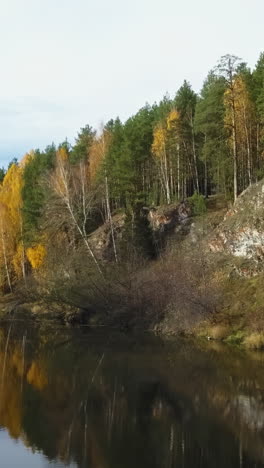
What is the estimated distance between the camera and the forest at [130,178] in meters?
53.1

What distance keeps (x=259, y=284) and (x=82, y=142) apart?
5054 cm

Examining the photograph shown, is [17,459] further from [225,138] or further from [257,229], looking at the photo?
[225,138]

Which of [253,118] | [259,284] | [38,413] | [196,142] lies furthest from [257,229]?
[38,413]

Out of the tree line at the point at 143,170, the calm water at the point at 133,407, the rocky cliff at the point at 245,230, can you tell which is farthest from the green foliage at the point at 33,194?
the calm water at the point at 133,407

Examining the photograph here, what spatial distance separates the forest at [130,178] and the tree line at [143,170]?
0.12 m

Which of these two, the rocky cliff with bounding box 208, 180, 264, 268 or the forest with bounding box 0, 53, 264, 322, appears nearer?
the rocky cliff with bounding box 208, 180, 264, 268

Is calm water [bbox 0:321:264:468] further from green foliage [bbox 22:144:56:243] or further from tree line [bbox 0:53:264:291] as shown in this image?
green foliage [bbox 22:144:56:243]

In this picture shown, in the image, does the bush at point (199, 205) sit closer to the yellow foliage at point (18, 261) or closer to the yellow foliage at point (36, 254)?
the yellow foliage at point (36, 254)

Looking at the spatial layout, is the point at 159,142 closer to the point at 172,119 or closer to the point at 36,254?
the point at 172,119

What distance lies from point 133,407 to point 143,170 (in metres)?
52.3

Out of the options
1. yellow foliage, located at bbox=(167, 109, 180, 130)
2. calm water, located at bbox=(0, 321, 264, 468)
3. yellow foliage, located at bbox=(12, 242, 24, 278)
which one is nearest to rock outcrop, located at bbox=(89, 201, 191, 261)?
yellow foliage, located at bbox=(167, 109, 180, 130)

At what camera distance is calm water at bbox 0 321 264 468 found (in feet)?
53.8

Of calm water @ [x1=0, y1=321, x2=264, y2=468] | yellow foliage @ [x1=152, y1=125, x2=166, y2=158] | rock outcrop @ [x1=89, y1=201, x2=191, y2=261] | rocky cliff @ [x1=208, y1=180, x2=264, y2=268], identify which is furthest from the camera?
yellow foliage @ [x1=152, y1=125, x2=166, y2=158]

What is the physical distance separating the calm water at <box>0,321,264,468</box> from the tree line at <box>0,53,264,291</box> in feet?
63.0
